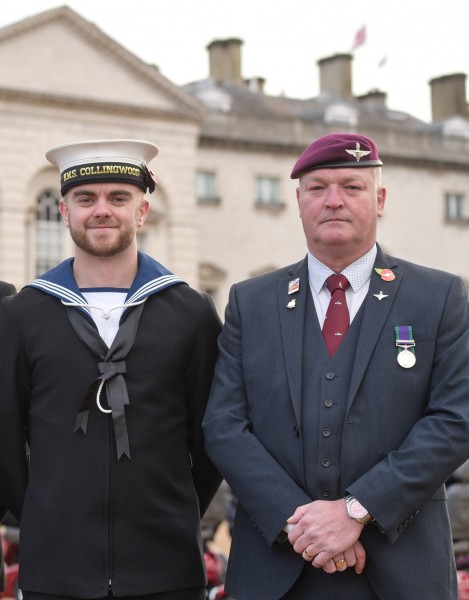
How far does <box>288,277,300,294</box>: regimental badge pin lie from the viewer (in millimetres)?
5102

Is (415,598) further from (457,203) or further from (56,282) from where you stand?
(457,203)

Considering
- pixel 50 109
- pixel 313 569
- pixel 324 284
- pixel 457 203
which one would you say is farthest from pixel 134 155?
pixel 457 203

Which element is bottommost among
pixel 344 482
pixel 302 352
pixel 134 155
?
pixel 344 482

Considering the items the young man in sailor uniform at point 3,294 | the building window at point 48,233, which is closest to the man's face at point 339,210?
the young man in sailor uniform at point 3,294

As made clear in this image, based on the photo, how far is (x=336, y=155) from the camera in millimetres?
4992

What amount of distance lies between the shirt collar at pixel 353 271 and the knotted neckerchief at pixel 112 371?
2.37ft

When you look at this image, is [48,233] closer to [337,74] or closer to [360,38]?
[360,38]

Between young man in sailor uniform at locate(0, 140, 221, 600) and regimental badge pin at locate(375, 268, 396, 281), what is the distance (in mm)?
768

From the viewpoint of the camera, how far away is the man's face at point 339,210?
493cm

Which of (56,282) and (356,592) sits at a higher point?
(56,282)

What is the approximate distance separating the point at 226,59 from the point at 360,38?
4.99m

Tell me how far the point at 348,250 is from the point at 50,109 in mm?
32820

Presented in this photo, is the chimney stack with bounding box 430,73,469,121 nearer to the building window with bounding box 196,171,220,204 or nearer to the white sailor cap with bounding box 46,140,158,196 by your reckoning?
the building window with bounding box 196,171,220,204

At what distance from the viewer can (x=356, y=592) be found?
4.74 m
